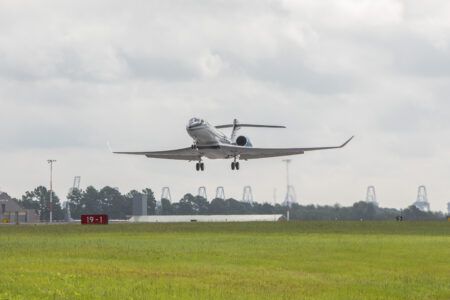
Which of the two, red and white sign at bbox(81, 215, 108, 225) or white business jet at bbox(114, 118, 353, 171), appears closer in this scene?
white business jet at bbox(114, 118, 353, 171)

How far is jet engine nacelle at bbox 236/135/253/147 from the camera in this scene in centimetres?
8475

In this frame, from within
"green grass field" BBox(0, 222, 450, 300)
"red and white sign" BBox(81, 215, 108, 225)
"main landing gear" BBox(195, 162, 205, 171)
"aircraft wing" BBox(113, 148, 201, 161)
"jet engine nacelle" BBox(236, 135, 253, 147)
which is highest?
"jet engine nacelle" BBox(236, 135, 253, 147)

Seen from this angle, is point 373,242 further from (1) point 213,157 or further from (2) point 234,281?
(1) point 213,157

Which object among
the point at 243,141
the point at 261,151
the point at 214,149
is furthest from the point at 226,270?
the point at 243,141

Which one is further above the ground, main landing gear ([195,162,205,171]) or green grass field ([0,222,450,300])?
main landing gear ([195,162,205,171])

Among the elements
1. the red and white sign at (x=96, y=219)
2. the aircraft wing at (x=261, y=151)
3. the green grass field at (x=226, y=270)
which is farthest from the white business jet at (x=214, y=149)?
the red and white sign at (x=96, y=219)

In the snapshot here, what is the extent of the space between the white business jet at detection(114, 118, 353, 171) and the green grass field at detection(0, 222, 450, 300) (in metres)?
19.4

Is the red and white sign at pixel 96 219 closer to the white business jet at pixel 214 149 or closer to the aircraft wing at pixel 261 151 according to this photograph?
the white business jet at pixel 214 149

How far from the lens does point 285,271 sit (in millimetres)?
36781

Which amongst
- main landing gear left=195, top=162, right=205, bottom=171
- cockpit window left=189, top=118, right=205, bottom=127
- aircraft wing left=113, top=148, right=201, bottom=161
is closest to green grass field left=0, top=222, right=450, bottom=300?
cockpit window left=189, top=118, right=205, bottom=127

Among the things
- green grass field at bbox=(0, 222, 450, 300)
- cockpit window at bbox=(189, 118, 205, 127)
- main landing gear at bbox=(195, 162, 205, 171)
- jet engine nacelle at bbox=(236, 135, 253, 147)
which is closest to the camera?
green grass field at bbox=(0, 222, 450, 300)

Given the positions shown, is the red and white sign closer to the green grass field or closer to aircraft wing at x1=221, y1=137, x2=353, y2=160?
aircraft wing at x1=221, y1=137, x2=353, y2=160

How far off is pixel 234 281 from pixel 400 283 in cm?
711

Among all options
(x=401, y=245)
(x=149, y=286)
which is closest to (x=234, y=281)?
(x=149, y=286)
